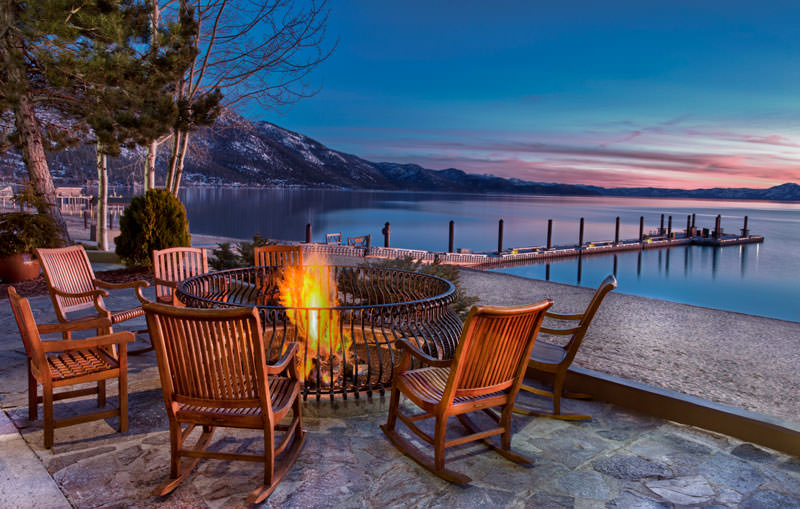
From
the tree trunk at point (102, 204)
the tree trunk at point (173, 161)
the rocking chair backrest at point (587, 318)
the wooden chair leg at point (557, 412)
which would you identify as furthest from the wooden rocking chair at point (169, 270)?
the tree trunk at point (102, 204)

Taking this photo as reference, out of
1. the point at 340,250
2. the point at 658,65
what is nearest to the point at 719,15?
the point at 658,65

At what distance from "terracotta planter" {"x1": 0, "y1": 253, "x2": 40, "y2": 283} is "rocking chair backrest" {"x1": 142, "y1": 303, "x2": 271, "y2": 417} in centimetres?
756

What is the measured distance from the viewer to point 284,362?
251cm

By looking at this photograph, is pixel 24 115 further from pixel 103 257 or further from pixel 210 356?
pixel 210 356

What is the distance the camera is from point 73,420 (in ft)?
9.18

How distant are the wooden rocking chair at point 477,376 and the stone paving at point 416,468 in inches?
6.4

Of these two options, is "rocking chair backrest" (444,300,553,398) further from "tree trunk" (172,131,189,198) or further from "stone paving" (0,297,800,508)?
"tree trunk" (172,131,189,198)

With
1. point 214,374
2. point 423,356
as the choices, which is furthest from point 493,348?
point 214,374

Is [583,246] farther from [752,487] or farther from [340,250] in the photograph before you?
[752,487]

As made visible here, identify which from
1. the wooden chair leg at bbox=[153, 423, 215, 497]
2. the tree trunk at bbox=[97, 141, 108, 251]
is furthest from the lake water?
the wooden chair leg at bbox=[153, 423, 215, 497]

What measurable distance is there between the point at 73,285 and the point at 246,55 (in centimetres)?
821

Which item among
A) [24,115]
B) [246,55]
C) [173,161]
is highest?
[246,55]

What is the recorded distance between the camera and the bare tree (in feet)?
32.7

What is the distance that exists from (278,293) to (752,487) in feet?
12.5
